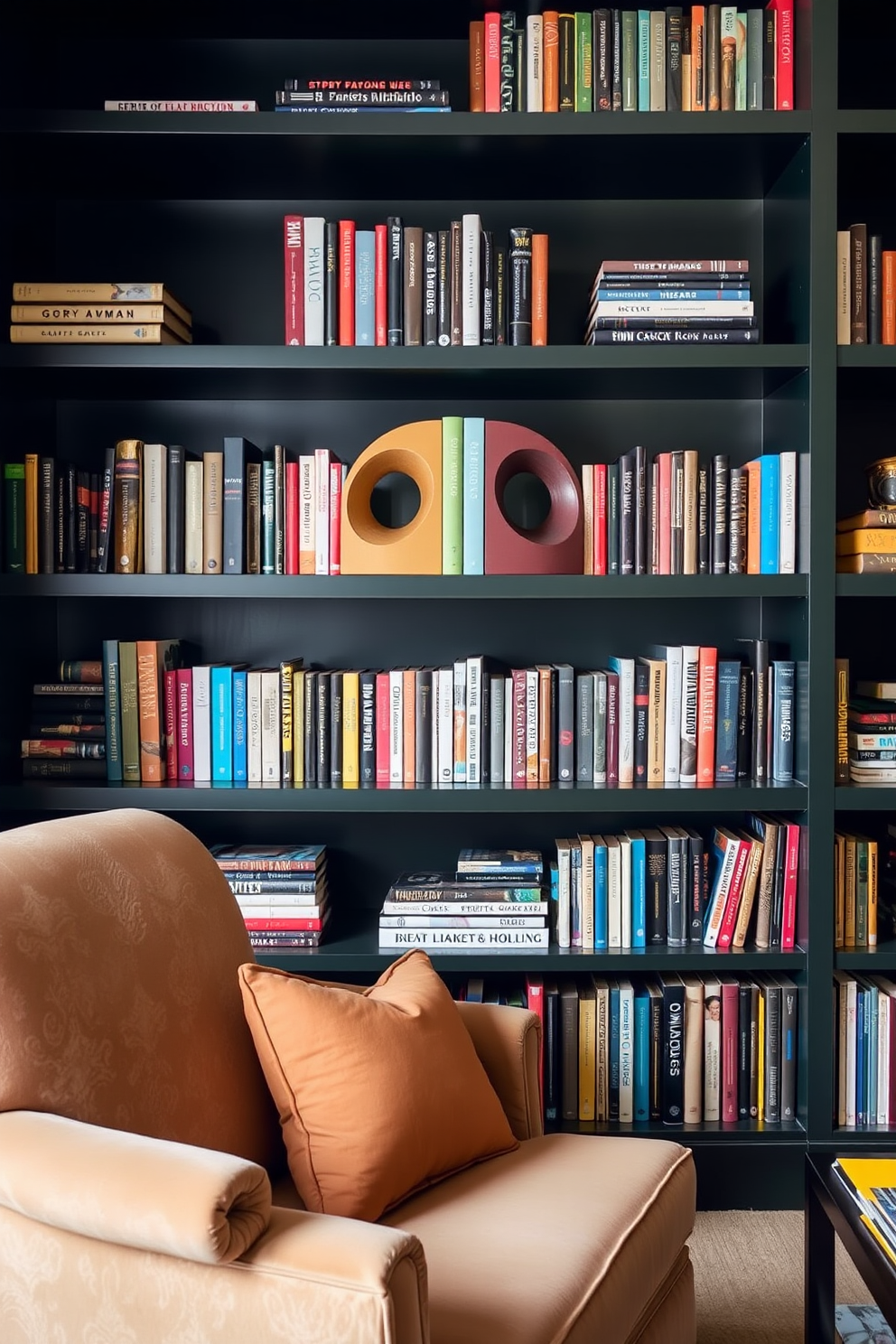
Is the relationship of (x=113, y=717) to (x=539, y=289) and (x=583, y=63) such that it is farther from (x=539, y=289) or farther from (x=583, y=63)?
(x=583, y=63)

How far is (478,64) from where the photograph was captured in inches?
89.1

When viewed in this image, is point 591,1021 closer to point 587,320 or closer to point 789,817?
point 789,817

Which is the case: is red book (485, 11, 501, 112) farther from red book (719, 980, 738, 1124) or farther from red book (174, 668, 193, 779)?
red book (719, 980, 738, 1124)

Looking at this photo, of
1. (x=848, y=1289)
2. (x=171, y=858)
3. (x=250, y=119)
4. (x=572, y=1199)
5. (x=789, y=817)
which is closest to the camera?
(x=572, y=1199)

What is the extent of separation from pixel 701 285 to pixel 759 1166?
5.93ft

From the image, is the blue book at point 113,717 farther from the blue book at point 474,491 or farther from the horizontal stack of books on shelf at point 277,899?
the blue book at point 474,491

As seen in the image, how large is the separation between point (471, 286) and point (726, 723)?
104cm

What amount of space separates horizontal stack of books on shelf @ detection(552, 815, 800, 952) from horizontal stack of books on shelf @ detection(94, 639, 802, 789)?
0.48 feet

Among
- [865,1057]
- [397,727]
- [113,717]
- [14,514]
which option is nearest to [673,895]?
[865,1057]

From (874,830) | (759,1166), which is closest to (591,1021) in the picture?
(759,1166)

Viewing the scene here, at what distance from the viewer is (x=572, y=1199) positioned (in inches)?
58.3

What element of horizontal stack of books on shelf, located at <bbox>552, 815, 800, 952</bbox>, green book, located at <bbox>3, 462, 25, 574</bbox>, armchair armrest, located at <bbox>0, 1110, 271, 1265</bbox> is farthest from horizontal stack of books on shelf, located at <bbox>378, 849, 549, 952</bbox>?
armchair armrest, located at <bbox>0, 1110, 271, 1265</bbox>

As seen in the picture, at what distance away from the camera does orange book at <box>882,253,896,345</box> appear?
2.30m

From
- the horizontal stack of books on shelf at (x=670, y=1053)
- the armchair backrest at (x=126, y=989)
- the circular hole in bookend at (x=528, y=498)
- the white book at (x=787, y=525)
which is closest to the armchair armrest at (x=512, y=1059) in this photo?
the armchair backrest at (x=126, y=989)
